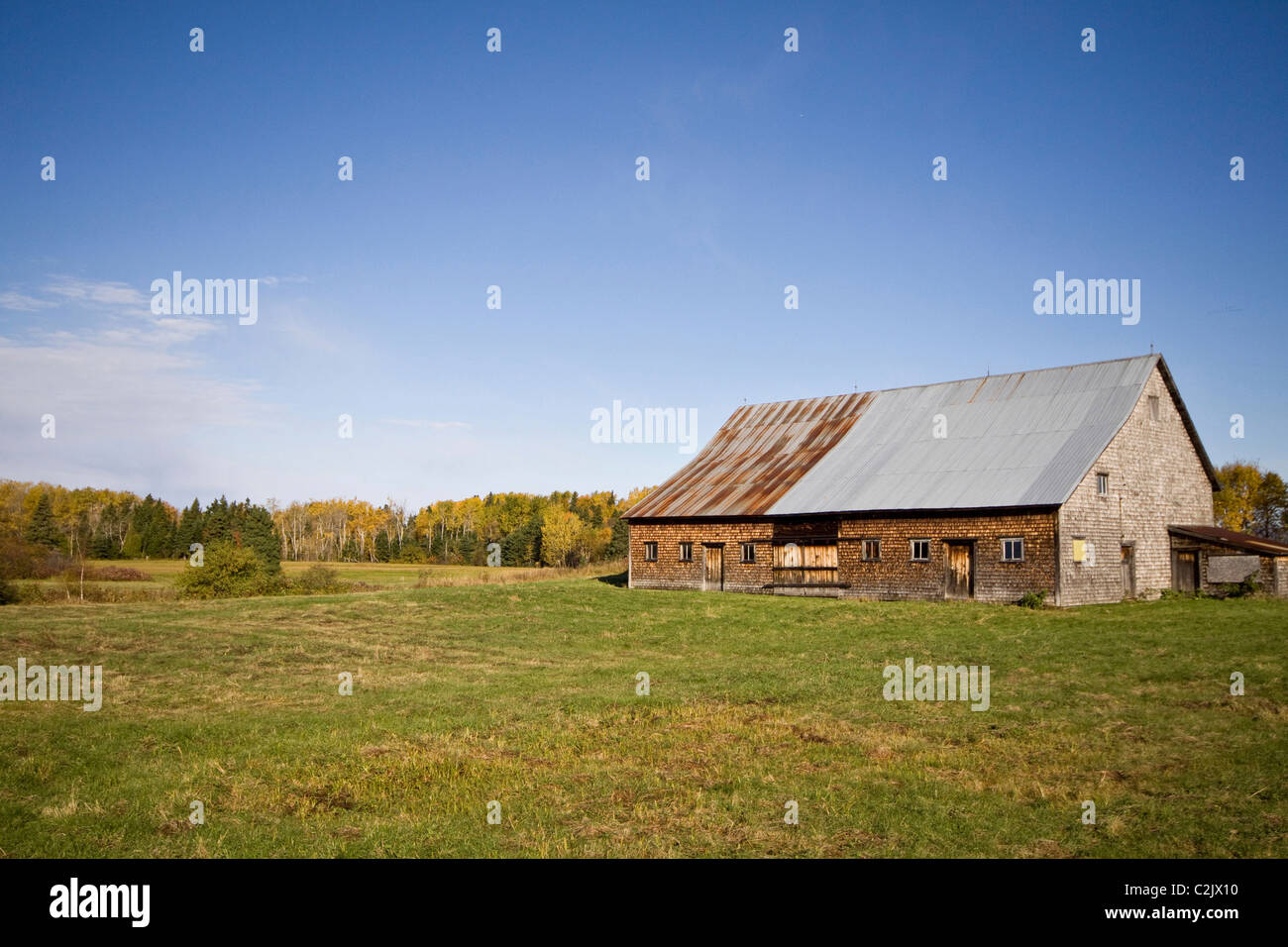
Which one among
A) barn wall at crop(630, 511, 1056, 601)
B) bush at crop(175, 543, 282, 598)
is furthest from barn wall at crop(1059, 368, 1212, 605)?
bush at crop(175, 543, 282, 598)

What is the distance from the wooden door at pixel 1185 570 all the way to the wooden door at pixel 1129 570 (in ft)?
8.90

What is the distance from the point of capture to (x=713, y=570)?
42.0 m

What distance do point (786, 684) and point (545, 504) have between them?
130801 millimetres

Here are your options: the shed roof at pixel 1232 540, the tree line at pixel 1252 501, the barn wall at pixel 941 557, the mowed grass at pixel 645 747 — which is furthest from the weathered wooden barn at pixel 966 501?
the tree line at pixel 1252 501

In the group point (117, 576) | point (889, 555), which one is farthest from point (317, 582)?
point (889, 555)

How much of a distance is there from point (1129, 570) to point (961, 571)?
23.5 ft

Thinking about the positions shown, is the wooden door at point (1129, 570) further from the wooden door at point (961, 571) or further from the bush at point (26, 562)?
the bush at point (26, 562)

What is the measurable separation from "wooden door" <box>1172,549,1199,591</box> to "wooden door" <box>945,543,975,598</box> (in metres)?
9.65

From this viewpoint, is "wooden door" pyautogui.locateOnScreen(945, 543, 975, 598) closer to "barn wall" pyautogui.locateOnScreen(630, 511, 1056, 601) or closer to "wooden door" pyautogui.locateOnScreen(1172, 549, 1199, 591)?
"barn wall" pyautogui.locateOnScreen(630, 511, 1056, 601)

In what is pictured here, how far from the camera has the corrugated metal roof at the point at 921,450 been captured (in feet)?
111

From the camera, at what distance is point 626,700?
1672 cm
